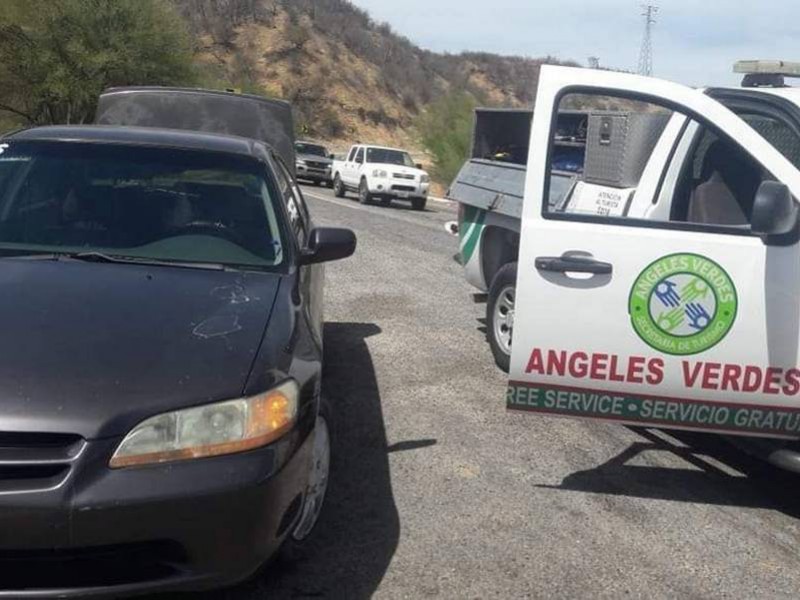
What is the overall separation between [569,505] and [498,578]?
3.14 feet

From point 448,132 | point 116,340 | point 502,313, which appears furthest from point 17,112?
point 116,340

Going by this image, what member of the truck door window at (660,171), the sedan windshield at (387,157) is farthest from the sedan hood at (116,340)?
the sedan windshield at (387,157)

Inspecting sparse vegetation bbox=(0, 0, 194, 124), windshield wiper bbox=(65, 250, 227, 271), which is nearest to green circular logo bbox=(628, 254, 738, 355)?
windshield wiper bbox=(65, 250, 227, 271)

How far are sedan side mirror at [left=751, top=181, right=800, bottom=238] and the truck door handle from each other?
679 mm

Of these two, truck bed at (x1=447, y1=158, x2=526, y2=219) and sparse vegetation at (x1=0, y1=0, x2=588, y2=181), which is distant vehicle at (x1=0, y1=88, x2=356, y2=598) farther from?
sparse vegetation at (x1=0, y1=0, x2=588, y2=181)

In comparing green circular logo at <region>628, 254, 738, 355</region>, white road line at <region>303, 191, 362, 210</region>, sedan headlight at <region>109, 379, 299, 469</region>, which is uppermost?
green circular logo at <region>628, 254, 738, 355</region>

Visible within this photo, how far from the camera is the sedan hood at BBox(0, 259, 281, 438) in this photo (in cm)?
331

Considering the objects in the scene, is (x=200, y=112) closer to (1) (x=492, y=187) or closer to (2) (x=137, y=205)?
(1) (x=492, y=187)

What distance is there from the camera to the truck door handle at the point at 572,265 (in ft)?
15.9

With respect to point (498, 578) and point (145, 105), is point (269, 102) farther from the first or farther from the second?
point (498, 578)

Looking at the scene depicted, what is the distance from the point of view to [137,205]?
4.82 metres

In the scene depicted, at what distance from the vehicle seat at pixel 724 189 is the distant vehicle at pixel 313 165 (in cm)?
2953

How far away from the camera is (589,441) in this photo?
6055 mm

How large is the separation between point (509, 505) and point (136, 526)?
2.23 metres
